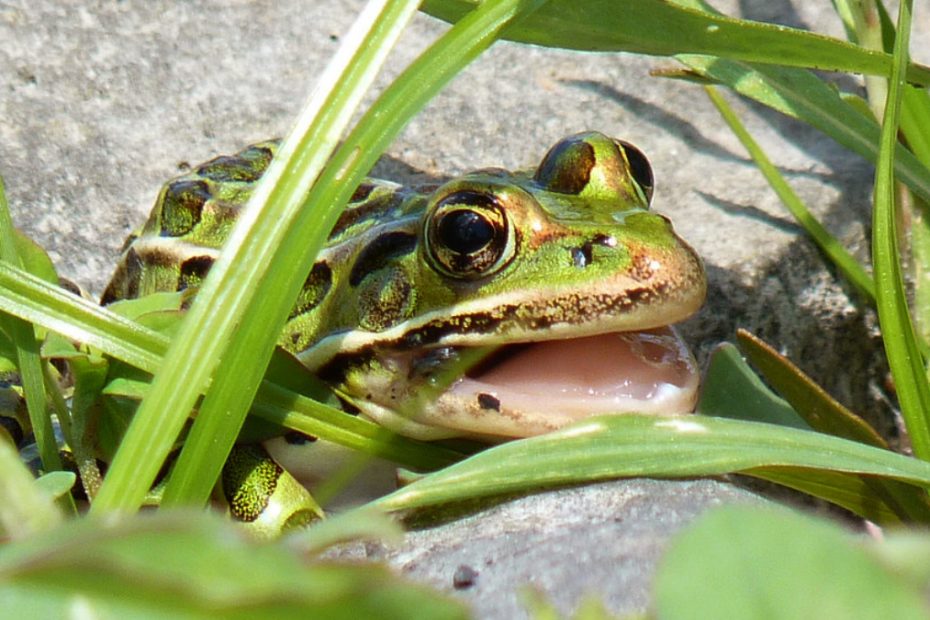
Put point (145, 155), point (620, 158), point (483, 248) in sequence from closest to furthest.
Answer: point (483, 248) → point (620, 158) → point (145, 155)

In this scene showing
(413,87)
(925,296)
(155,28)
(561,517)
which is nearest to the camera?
(561,517)

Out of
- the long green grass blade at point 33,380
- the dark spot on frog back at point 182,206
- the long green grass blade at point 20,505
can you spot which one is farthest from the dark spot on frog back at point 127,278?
the long green grass blade at point 20,505

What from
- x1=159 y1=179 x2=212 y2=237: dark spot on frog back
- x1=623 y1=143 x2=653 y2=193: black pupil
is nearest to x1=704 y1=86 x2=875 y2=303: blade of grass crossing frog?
x1=623 y1=143 x2=653 y2=193: black pupil

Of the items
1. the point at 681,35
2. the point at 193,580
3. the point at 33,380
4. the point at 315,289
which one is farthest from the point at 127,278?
the point at 193,580

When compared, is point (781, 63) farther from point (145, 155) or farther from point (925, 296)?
point (145, 155)

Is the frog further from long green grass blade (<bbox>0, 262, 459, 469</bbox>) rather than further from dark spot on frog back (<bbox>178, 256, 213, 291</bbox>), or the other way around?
long green grass blade (<bbox>0, 262, 459, 469</bbox>)

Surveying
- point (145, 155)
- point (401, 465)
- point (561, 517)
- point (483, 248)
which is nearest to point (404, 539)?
point (561, 517)
